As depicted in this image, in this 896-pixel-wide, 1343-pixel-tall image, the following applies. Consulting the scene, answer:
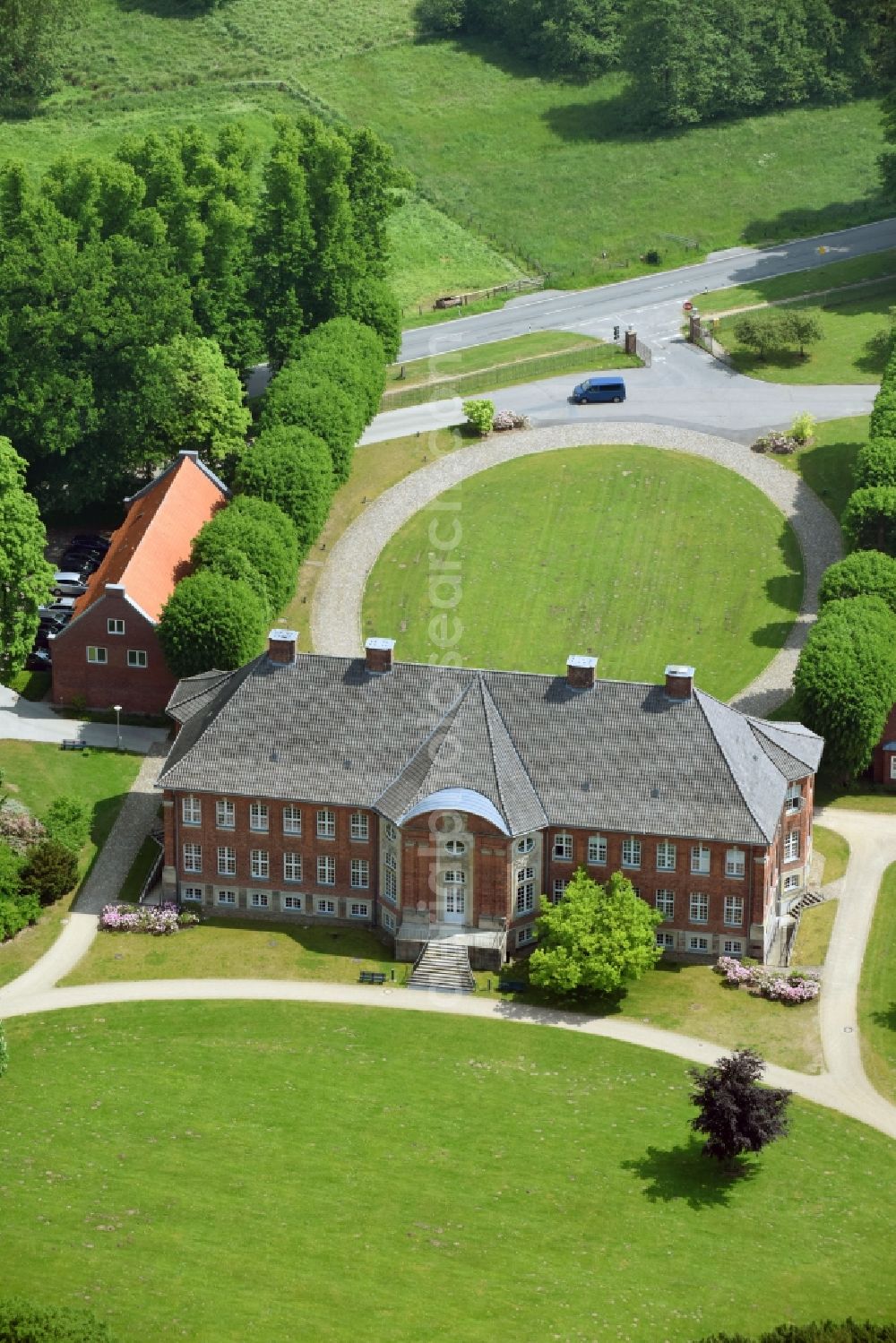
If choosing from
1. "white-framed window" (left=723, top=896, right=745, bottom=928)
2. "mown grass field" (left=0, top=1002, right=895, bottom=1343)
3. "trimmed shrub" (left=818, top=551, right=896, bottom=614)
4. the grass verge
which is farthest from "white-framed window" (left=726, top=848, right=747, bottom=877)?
"trimmed shrub" (left=818, top=551, right=896, bottom=614)

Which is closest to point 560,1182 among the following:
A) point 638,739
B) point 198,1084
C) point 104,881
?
point 198,1084

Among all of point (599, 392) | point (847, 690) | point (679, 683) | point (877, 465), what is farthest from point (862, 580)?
point (599, 392)

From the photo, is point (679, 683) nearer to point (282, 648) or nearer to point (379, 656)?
point (379, 656)

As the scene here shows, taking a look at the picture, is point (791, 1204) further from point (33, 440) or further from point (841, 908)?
point (33, 440)

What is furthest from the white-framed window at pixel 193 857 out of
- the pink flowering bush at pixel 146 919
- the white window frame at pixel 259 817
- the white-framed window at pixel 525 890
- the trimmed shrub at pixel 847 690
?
the trimmed shrub at pixel 847 690

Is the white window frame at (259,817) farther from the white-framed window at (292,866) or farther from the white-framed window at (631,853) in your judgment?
the white-framed window at (631,853)

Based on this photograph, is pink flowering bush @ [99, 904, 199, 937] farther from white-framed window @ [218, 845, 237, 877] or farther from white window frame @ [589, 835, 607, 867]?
white window frame @ [589, 835, 607, 867]
